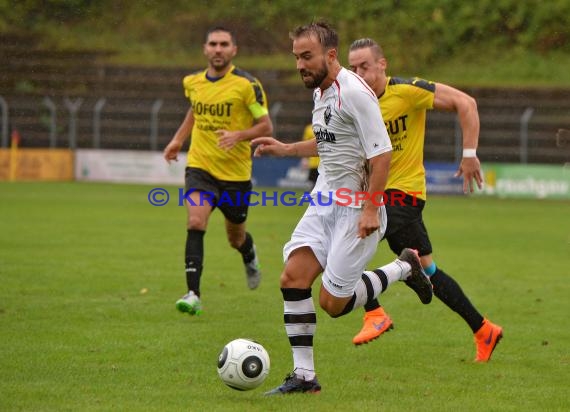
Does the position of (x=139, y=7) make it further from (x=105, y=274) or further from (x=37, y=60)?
(x=105, y=274)

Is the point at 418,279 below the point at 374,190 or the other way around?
below

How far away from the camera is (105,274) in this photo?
11.8 metres

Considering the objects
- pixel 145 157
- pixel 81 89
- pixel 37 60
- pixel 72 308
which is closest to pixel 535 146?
pixel 145 157

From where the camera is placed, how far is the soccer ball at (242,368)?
5910 millimetres

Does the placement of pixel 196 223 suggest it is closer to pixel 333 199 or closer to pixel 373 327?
pixel 373 327

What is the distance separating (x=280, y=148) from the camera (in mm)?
6879

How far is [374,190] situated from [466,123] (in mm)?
1805

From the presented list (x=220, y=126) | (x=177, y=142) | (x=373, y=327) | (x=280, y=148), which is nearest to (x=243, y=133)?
(x=220, y=126)

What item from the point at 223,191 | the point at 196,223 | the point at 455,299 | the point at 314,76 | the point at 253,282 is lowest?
the point at 253,282

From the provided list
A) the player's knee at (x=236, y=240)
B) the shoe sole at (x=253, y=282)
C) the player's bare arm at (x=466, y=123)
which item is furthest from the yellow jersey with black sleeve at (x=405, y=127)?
the shoe sole at (x=253, y=282)

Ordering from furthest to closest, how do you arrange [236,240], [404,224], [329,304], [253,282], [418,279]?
[253,282], [236,240], [404,224], [418,279], [329,304]

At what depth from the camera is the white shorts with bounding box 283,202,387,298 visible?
20.1ft

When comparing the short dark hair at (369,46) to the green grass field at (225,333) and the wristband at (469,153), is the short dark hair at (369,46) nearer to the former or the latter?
the wristband at (469,153)

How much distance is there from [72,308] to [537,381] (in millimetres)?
4394
